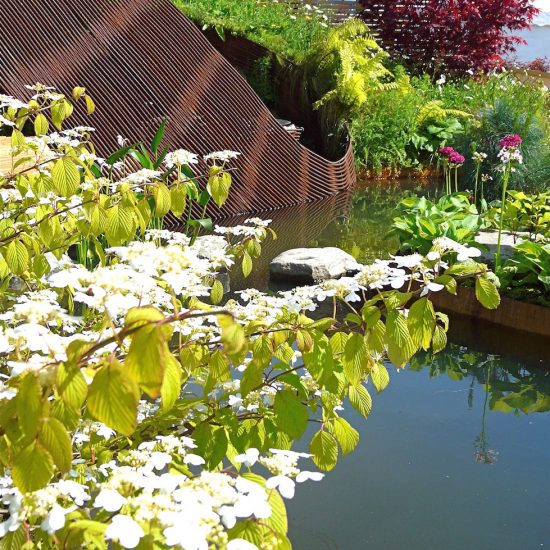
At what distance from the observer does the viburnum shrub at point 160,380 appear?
121 cm

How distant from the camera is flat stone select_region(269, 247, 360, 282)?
19.6 ft

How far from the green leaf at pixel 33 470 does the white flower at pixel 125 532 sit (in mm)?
132

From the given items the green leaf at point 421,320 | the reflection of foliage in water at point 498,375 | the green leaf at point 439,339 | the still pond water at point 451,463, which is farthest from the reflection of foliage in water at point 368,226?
the green leaf at point 421,320

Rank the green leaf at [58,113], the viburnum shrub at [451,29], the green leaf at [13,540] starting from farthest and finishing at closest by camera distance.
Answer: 1. the viburnum shrub at [451,29]
2. the green leaf at [58,113]
3. the green leaf at [13,540]

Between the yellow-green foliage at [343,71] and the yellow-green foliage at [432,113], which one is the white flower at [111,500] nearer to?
the yellow-green foliage at [343,71]

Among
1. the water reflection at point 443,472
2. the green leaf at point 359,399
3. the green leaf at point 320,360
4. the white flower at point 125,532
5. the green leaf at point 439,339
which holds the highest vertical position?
the white flower at point 125,532

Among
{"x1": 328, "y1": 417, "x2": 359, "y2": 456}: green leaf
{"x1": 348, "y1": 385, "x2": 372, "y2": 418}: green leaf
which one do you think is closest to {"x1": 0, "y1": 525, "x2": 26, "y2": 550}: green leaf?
{"x1": 328, "y1": 417, "x2": 359, "y2": 456}: green leaf

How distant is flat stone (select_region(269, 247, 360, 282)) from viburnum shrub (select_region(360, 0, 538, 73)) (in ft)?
27.5

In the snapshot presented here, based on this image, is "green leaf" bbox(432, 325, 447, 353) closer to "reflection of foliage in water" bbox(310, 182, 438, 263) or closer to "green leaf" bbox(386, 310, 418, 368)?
"green leaf" bbox(386, 310, 418, 368)

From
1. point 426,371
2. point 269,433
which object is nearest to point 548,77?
point 426,371

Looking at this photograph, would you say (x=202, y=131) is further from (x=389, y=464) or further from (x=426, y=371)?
(x=389, y=464)

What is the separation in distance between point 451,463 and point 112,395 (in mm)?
2596

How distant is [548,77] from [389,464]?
52.0 ft

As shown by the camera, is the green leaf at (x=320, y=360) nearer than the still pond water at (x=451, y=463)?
Yes
